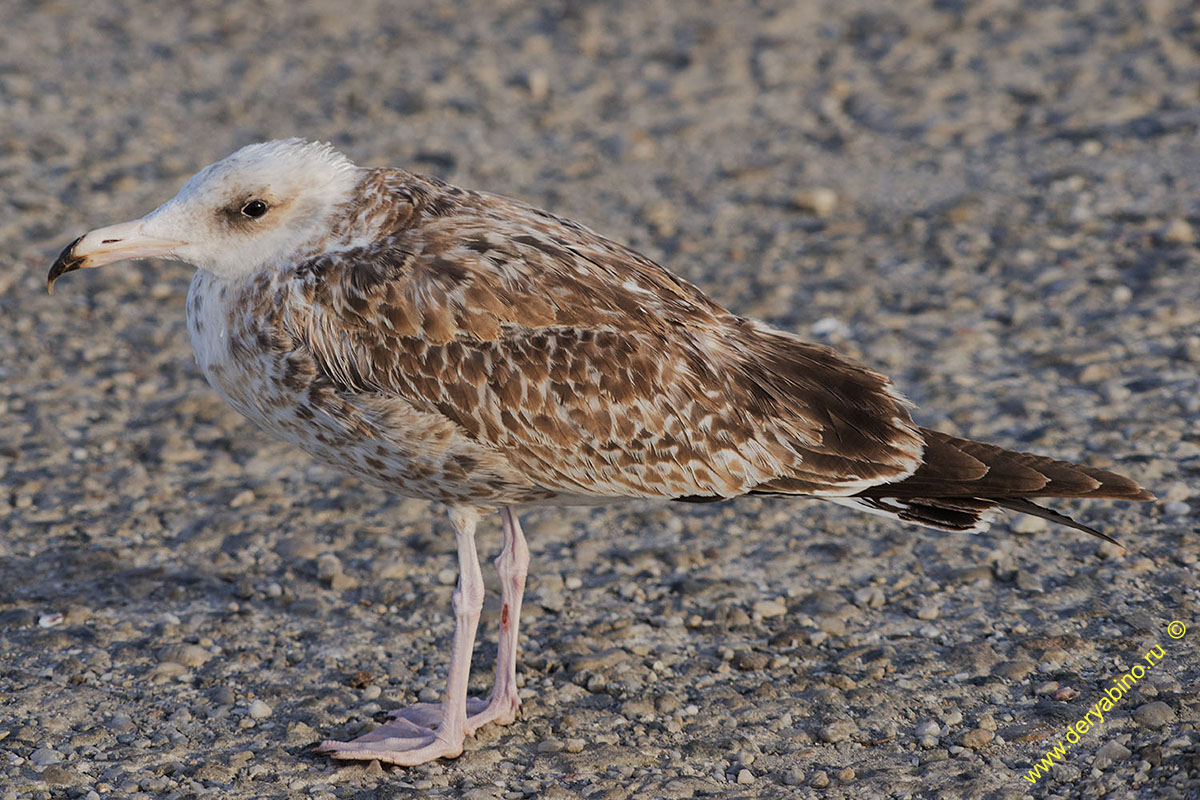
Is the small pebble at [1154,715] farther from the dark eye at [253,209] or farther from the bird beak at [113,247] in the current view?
the bird beak at [113,247]

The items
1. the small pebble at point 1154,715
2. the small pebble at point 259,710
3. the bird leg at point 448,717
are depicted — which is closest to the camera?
the small pebble at point 1154,715

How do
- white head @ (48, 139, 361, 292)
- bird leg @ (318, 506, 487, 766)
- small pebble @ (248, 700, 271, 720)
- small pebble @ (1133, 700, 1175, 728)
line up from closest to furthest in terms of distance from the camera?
small pebble @ (1133, 700, 1175, 728) < bird leg @ (318, 506, 487, 766) < white head @ (48, 139, 361, 292) < small pebble @ (248, 700, 271, 720)

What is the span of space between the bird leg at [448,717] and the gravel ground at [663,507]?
8cm

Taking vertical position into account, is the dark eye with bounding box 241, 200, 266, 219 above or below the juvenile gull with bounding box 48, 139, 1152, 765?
above

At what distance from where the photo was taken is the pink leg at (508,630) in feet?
17.9

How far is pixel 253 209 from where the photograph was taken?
5340mm

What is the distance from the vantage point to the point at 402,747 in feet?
17.0

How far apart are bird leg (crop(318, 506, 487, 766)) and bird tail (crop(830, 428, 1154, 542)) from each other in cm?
143

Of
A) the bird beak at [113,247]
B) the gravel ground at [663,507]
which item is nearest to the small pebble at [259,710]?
the gravel ground at [663,507]

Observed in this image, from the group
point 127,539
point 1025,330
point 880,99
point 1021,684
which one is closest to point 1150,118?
point 880,99

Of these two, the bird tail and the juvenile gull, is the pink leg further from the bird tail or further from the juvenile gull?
the bird tail

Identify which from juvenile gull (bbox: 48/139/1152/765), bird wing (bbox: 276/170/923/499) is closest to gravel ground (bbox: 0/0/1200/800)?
juvenile gull (bbox: 48/139/1152/765)

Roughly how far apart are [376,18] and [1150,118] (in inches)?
270

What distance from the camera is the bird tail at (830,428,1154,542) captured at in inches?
199
